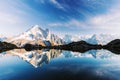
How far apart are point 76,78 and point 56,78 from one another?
5.42 m

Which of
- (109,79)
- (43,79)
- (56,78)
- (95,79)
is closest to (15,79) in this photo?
(43,79)

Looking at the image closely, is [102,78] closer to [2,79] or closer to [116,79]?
[116,79]

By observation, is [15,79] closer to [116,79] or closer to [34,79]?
[34,79]

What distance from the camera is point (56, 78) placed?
175 feet

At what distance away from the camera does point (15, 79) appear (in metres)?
53.2

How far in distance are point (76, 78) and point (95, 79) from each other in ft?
16.8

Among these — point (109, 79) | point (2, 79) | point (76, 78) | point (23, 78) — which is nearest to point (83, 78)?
point (76, 78)

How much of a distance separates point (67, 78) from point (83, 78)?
4.42m

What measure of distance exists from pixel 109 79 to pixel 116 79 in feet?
6.07

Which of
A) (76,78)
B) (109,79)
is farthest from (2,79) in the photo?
(109,79)

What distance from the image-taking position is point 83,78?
5350cm

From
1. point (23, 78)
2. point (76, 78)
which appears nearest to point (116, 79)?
point (76, 78)

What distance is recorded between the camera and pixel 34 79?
52188 mm

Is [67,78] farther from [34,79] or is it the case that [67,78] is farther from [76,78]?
[34,79]
